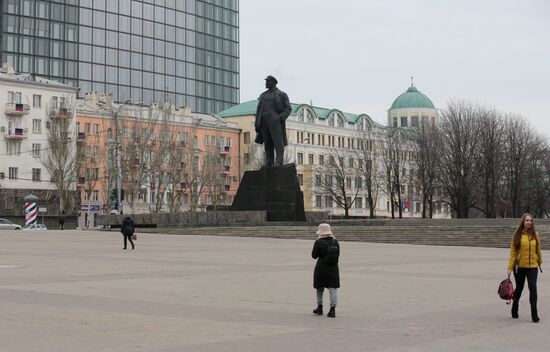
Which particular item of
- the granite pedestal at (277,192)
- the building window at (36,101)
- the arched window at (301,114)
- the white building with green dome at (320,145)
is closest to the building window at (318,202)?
the white building with green dome at (320,145)

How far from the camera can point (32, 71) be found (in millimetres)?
102812

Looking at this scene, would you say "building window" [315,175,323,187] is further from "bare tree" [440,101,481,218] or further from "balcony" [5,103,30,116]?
"balcony" [5,103,30,116]

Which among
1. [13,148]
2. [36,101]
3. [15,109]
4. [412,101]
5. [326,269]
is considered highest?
[412,101]

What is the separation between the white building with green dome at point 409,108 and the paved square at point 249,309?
105 metres

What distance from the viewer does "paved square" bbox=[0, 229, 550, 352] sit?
9367 mm

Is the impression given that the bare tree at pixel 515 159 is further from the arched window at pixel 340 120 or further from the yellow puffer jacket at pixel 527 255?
the yellow puffer jacket at pixel 527 255

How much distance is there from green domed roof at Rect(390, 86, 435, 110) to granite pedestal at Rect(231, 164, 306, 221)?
85.1 metres

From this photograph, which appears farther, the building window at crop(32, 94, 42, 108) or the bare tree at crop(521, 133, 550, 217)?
the building window at crop(32, 94, 42, 108)

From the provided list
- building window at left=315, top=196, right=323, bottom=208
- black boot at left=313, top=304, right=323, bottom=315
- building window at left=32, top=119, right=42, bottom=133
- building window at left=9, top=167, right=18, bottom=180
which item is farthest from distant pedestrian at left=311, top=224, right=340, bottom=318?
building window at left=315, top=196, right=323, bottom=208

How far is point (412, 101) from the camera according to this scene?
12650cm

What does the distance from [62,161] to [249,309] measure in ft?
221

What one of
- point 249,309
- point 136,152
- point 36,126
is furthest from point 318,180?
point 249,309

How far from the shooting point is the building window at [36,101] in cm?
8500

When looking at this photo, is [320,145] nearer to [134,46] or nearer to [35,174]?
[134,46]
